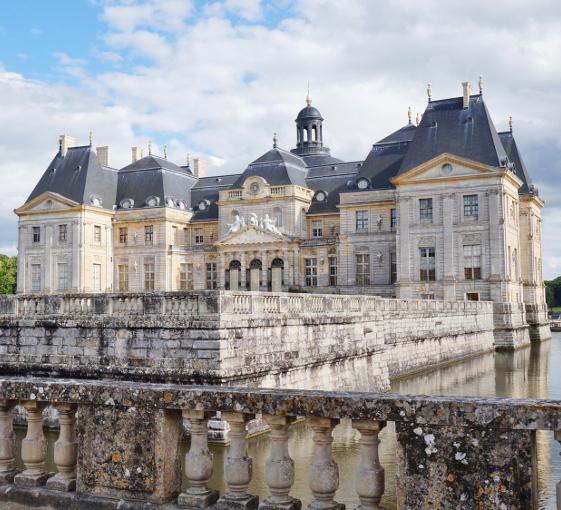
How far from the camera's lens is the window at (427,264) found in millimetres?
44969

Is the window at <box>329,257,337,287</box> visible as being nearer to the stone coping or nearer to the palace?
the palace

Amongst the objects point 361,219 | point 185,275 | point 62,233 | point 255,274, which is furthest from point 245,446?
point 62,233

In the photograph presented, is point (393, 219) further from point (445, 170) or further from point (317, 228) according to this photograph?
point (317, 228)

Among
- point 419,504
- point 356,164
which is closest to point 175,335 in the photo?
point 419,504

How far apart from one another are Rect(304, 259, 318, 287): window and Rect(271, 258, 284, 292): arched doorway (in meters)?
1.81

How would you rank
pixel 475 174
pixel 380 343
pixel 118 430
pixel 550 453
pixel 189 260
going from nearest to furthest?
pixel 118 430, pixel 550 453, pixel 380 343, pixel 475 174, pixel 189 260

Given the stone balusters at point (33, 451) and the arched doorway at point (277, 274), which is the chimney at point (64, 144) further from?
the stone balusters at point (33, 451)

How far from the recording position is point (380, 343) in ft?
75.8

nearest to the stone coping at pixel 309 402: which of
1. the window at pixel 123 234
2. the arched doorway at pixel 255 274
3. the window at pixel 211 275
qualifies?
the arched doorway at pixel 255 274

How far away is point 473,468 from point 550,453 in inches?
419

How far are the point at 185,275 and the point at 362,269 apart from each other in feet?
48.5

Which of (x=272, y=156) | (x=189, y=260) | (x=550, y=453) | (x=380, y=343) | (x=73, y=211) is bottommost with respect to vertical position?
(x=550, y=453)

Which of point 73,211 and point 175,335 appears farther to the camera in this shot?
point 73,211

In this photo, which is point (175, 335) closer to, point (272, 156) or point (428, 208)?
point (428, 208)
